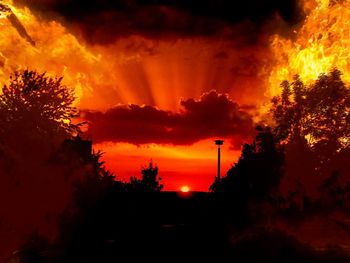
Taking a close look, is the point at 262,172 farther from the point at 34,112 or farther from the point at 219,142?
the point at 34,112

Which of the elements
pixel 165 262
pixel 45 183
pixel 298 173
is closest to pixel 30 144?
pixel 45 183

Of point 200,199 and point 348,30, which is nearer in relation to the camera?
point 348,30

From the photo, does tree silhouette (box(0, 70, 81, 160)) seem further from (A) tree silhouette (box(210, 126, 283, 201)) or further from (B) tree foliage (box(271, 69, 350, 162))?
(B) tree foliage (box(271, 69, 350, 162))

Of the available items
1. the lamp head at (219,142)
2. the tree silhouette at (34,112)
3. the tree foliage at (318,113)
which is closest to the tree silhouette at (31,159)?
the tree silhouette at (34,112)

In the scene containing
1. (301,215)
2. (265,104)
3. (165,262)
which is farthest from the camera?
(265,104)

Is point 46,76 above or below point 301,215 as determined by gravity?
above

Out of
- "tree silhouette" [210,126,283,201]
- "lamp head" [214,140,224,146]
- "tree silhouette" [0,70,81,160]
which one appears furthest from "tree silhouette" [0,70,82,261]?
"lamp head" [214,140,224,146]

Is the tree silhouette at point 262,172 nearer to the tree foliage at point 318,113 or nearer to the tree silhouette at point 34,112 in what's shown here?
the tree foliage at point 318,113

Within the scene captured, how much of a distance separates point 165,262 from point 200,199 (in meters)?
10.4

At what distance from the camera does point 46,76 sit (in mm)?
23266

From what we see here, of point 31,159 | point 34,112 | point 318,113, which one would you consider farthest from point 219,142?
point 31,159

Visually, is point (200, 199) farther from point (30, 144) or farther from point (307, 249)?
point (307, 249)

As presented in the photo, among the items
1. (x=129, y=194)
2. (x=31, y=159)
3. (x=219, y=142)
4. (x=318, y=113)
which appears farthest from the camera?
(x=219, y=142)

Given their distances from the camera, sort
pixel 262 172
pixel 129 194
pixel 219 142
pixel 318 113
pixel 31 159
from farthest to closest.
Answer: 1. pixel 219 142
2. pixel 262 172
3. pixel 129 194
4. pixel 31 159
5. pixel 318 113
